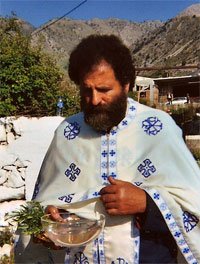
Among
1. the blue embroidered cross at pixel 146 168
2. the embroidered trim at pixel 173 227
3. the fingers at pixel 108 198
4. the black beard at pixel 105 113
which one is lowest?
the embroidered trim at pixel 173 227

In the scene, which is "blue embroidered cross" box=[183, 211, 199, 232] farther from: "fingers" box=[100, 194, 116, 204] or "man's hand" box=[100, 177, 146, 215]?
"fingers" box=[100, 194, 116, 204]

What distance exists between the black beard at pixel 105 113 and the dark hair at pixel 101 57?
112 millimetres

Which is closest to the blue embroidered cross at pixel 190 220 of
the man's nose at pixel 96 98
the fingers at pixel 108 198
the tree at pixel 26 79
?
the fingers at pixel 108 198

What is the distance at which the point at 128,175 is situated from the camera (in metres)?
2.92

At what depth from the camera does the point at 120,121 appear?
3.07 metres

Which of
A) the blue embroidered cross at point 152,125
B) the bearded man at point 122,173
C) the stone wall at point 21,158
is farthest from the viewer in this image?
the stone wall at point 21,158

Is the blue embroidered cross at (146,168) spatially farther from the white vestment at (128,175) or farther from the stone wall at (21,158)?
the stone wall at (21,158)

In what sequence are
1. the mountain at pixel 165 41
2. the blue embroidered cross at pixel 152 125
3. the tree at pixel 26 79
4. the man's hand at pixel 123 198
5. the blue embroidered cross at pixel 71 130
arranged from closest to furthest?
the man's hand at pixel 123 198, the blue embroidered cross at pixel 152 125, the blue embroidered cross at pixel 71 130, the tree at pixel 26 79, the mountain at pixel 165 41

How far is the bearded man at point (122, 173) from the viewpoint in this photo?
9.09 feet

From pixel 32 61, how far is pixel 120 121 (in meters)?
6.25

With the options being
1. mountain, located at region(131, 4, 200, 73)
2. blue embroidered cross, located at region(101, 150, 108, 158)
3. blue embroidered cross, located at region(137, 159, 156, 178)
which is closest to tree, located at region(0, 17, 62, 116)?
blue embroidered cross, located at region(101, 150, 108, 158)

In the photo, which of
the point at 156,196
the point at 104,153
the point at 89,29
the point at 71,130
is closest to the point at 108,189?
the point at 156,196

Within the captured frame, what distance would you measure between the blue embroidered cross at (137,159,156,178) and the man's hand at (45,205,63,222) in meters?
0.48

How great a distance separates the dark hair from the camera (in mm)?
2945
